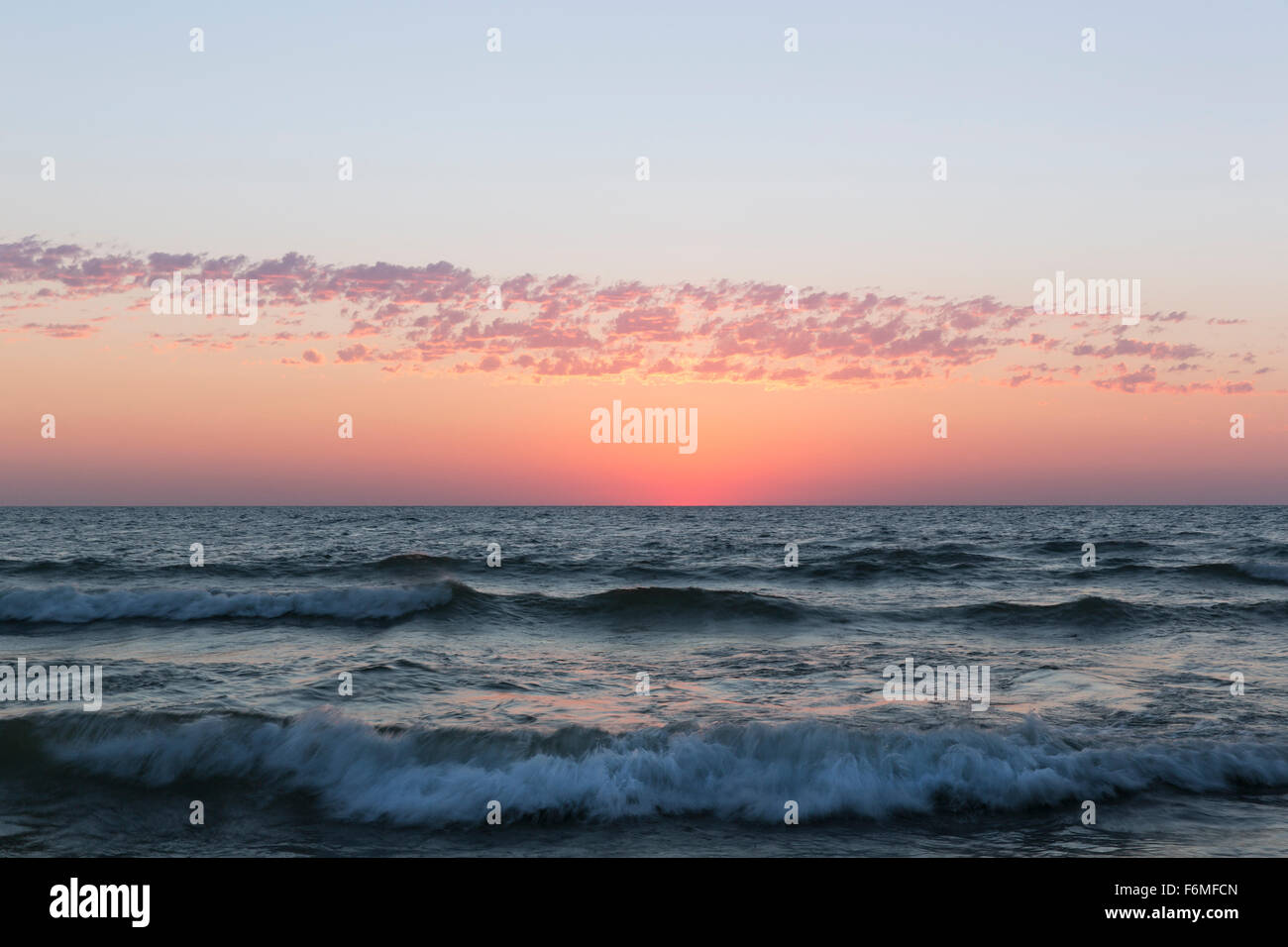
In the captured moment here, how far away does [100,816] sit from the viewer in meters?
9.47

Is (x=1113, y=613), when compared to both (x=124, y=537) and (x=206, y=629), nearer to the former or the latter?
(x=206, y=629)

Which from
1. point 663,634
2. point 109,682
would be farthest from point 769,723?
point 109,682

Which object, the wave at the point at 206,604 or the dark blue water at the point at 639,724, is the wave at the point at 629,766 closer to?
the dark blue water at the point at 639,724

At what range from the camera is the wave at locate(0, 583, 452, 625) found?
24.4 m

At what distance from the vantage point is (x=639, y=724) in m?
12.2

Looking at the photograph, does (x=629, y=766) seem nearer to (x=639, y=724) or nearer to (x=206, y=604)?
(x=639, y=724)

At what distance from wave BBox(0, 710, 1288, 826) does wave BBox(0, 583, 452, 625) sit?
12.8 meters

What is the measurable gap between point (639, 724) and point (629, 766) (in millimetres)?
1942

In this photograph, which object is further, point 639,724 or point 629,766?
point 639,724

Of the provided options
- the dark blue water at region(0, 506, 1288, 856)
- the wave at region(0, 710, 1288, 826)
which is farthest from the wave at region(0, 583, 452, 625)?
the wave at region(0, 710, 1288, 826)

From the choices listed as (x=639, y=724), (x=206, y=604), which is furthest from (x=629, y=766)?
(x=206, y=604)

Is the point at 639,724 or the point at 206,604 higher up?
the point at 639,724

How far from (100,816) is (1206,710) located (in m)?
14.8

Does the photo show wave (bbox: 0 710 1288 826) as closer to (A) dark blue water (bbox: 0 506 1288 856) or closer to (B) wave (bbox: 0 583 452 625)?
(A) dark blue water (bbox: 0 506 1288 856)
